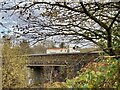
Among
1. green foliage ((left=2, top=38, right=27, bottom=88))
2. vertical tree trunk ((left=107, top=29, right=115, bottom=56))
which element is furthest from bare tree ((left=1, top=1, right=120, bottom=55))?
green foliage ((left=2, top=38, right=27, bottom=88))

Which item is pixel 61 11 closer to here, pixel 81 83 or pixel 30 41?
pixel 30 41

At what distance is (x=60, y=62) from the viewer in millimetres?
2074

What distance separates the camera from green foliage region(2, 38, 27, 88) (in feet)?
6.58

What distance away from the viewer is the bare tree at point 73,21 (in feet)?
6.79

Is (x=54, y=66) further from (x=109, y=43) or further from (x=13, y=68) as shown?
(x=109, y=43)

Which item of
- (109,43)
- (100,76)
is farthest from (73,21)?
(100,76)

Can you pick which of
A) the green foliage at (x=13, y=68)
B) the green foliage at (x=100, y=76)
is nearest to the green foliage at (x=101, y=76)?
the green foliage at (x=100, y=76)

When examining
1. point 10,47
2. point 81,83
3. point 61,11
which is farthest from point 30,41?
point 81,83

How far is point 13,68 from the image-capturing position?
2020 mm

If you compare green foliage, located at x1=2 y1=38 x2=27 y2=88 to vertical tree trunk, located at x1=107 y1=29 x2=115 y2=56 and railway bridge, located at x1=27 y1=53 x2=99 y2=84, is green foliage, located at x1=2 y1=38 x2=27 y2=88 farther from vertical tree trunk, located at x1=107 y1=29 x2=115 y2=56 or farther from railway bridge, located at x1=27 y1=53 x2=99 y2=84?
vertical tree trunk, located at x1=107 y1=29 x2=115 y2=56

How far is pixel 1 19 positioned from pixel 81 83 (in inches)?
22.8

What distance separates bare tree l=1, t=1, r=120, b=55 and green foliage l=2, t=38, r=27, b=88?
106mm

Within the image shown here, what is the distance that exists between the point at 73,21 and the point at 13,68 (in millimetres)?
431

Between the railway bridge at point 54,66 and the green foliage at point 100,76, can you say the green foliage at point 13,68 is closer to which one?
the railway bridge at point 54,66
